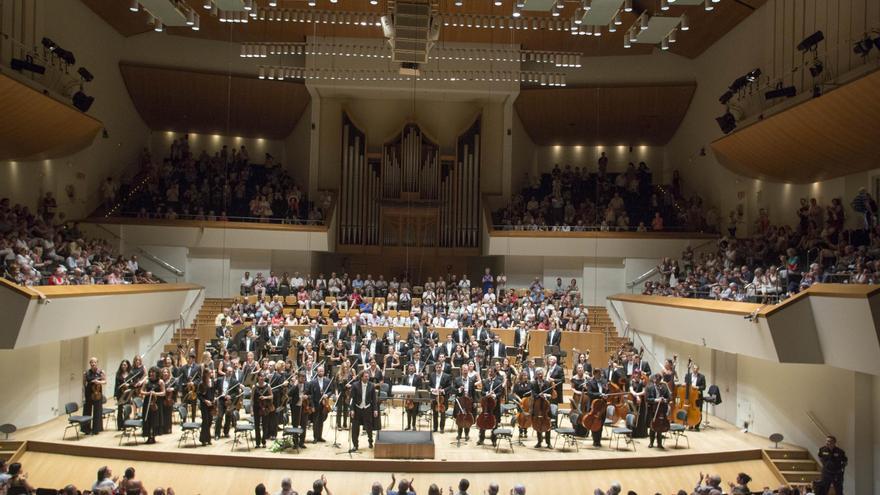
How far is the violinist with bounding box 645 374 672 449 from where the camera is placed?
13.0m

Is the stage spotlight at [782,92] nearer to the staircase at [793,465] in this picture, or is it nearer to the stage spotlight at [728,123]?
the stage spotlight at [728,123]

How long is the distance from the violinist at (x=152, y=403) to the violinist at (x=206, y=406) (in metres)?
0.74

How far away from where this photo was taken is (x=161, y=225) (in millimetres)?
20328

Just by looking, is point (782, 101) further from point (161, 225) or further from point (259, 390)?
point (161, 225)

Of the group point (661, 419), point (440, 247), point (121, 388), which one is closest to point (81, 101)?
point (121, 388)

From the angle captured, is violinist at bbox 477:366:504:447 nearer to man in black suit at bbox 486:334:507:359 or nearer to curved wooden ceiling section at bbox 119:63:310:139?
man in black suit at bbox 486:334:507:359

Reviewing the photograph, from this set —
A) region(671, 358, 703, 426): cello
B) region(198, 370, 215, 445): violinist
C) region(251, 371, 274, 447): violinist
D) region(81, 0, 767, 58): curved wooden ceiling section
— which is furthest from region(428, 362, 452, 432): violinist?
region(81, 0, 767, 58): curved wooden ceiling section

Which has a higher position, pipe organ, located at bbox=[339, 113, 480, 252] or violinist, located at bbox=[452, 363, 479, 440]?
pipe organ, located at bbox=[339, 113, 480, 252]

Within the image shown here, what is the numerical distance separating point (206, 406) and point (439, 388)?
365 centimetres

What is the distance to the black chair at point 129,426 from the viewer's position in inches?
488

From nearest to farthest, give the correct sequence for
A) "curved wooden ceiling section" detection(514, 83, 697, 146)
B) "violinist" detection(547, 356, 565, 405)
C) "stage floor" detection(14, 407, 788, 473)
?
"stage floor" detection(14, 407, 788, 473), "violinist" detection(547, 356, 565, 405), "curved wooden ceiling section" detection(514, 83, 697, 146)

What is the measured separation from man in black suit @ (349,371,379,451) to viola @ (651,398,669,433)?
4403 millimetres

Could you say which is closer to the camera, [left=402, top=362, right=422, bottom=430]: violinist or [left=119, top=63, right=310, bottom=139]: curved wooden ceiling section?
[left=402, top=362, right=422, bottom=430]: violinist

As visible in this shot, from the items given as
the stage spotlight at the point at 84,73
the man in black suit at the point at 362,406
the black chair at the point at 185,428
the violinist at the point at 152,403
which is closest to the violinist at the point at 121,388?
the violinist at the point at 152,403
